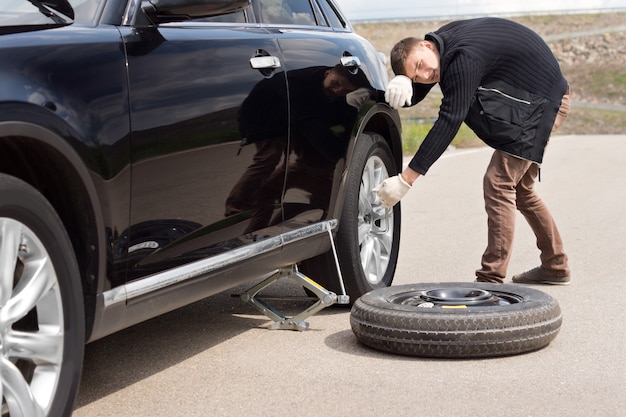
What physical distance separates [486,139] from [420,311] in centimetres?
169

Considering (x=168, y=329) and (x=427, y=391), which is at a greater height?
(x=427, y=391)

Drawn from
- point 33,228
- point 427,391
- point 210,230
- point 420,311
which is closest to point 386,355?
point 420,311

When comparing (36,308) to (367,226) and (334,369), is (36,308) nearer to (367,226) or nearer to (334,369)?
(334,369)

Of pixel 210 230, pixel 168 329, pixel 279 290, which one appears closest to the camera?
pixel 210 230

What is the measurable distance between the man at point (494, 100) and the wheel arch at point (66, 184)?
2.41 meters

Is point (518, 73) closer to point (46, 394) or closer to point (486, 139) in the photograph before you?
point (486, 139)

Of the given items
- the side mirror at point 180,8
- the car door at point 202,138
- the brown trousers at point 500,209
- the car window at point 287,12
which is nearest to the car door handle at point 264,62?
the car door at point 202,138

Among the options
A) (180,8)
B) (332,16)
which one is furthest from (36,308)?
(332,16)

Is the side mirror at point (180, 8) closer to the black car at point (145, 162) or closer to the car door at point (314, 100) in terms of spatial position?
the black car at point (145, 162)

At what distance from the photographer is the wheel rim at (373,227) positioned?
19.4 ft

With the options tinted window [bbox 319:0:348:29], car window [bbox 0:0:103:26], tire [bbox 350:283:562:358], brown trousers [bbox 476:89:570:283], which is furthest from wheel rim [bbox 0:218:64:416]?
brown trousers [bbox 476:89:570:283]

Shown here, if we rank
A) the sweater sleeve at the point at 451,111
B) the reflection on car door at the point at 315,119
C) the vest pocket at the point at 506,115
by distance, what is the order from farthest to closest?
1. the vest pocket at the point at 506,115
2. the sweater sleeve at the point at 451,111
3. the reflection on car door at the point at 315,119

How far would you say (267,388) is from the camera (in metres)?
4.39

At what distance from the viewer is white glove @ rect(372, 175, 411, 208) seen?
18.5ft
